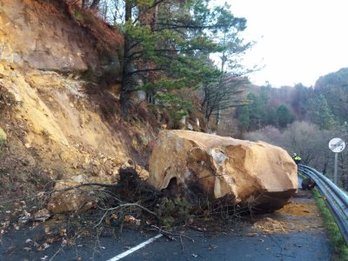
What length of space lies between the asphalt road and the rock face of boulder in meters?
0.89

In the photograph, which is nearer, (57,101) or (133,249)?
(133,249)

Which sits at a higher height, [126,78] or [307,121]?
[126,78]

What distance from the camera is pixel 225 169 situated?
10.1 m

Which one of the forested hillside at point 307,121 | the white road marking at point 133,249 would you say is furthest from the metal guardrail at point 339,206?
the forested hillside at point 307,121

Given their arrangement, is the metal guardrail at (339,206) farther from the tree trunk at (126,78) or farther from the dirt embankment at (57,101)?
the tree trunk at (126,78)

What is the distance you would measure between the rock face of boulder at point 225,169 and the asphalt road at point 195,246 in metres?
0.89

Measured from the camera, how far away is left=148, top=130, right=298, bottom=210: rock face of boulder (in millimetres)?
10008

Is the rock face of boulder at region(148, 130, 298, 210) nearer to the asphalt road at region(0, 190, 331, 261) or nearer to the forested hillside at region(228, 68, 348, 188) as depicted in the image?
the asphalt road at region(0, 190, 331, 261)

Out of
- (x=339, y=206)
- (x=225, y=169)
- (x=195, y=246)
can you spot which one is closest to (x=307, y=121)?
(x=225, y=169)

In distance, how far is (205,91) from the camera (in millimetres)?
38656

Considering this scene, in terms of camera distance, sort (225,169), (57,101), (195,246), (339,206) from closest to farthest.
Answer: (195,246) → (339,206) → (225,169) → (57,101)

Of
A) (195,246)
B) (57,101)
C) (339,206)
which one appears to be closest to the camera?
(195,246)

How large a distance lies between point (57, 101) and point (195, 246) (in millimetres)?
9281

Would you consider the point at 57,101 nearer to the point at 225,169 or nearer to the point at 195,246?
the point at 225,169
